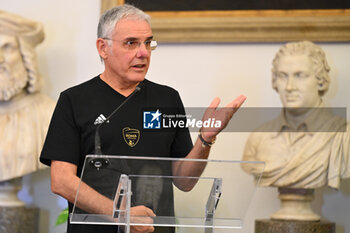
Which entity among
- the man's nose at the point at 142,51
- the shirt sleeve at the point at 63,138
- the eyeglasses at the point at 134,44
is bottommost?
the shirt sleeve at the point at 63,138

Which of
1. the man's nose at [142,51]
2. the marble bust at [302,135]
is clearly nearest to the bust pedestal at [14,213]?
the marble bust at [302,135]

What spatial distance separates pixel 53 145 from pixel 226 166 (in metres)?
0.60

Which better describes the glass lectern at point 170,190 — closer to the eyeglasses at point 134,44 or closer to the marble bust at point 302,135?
the eyeglasses at point 134,44

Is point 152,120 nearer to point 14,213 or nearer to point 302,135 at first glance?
point 302,135

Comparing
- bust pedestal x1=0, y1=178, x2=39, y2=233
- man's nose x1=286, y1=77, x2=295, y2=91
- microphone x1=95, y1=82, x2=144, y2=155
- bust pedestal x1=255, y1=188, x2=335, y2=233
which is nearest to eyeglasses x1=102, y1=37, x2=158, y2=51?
microphone x1=95, y1=82, x2=144, y2=155

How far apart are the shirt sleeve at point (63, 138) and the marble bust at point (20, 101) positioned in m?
1.92

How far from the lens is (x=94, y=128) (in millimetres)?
2154

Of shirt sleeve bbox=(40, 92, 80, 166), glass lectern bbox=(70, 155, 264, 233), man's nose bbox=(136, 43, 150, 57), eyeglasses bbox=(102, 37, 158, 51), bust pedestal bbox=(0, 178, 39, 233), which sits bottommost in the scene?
bust pedestal bbox=(0, 178, 39, 233)

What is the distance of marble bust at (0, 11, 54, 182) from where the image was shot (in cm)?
404

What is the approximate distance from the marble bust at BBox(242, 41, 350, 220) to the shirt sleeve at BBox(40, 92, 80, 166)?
1.90 metres

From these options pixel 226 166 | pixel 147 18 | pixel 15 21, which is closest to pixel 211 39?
pixel 15 21

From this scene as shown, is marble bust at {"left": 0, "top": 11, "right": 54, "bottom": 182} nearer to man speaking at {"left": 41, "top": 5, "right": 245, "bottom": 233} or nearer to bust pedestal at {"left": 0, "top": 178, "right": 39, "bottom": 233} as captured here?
bust pedestal at {"left": 0, "top": 178, "right": 39, "bottom": 233}

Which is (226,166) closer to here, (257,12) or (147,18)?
(147,18)

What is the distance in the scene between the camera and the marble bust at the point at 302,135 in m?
3.80
